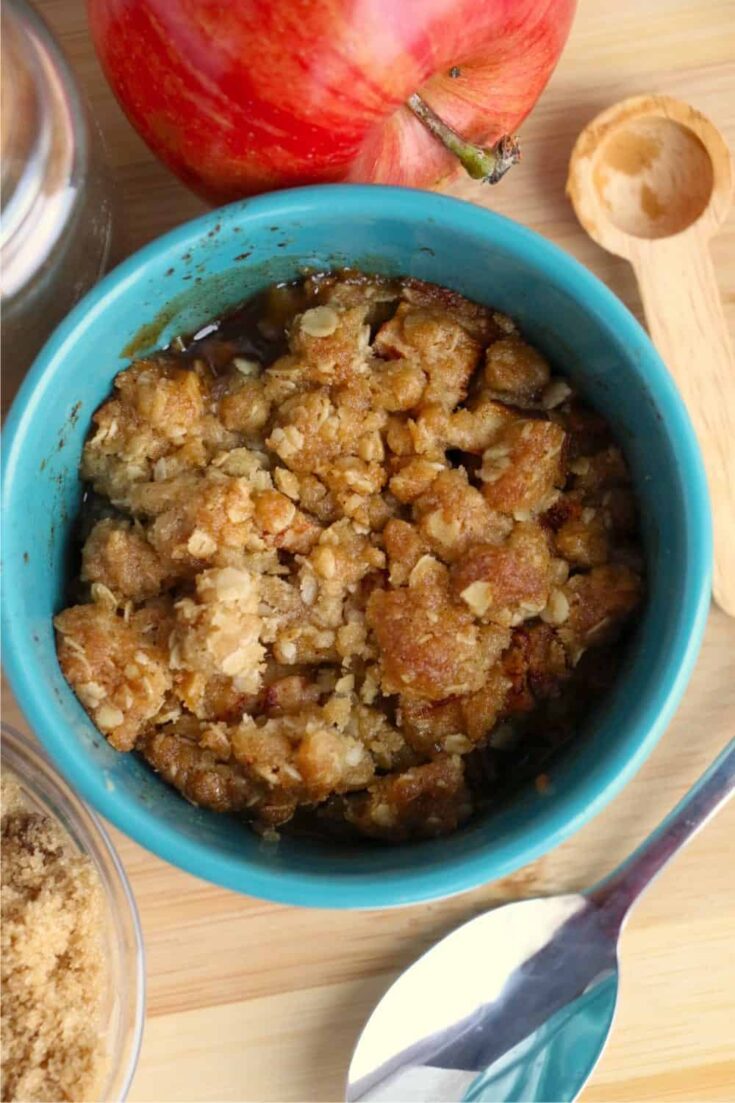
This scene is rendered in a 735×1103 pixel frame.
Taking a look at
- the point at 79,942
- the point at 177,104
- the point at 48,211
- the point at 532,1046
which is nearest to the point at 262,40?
the point at 177,104

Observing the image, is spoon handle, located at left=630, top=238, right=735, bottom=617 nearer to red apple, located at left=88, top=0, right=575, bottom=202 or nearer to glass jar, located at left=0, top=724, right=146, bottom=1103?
red apple, located at left=88, top=0, right=575, bottom=202

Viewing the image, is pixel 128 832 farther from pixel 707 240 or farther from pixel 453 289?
pixel 707 240

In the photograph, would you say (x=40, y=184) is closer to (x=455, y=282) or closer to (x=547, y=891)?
(x=455, y=282)

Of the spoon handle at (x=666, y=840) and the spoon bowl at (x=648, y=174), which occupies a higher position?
the spoon bowl at (x=648, y=174)

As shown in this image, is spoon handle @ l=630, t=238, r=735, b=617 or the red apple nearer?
the red apple

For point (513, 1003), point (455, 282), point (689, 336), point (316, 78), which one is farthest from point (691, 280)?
point (513, 1003)

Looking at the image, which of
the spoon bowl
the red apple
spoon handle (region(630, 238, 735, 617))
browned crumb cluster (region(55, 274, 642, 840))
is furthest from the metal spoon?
the red apple

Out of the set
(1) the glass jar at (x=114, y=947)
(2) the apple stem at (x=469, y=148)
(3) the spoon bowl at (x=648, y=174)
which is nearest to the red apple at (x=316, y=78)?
(2) the apple stem at (x=469, y=148)

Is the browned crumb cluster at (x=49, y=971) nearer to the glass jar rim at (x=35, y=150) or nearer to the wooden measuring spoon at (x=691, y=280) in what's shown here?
the glass jar rim at (x=35, y=150)
